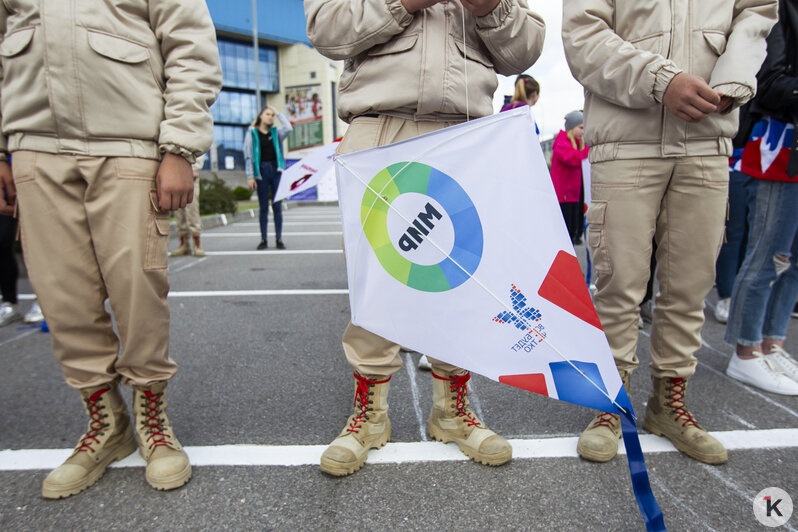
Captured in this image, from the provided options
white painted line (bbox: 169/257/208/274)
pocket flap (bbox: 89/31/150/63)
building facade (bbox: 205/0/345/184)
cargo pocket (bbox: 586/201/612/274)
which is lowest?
white painted line (bbox: 169/257/208/274)

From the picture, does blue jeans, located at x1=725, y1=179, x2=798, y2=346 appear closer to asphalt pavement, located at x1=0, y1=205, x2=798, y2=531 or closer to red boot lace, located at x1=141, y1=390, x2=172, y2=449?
asphalt pavement, located at x1=0, y1=205, x2=798, y2=531

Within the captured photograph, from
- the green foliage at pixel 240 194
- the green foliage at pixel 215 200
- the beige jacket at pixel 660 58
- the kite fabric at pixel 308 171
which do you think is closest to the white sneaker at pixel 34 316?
the kite fabric at pixel 308 171

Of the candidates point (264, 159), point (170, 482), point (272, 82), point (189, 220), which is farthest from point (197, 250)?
point (272, 82)

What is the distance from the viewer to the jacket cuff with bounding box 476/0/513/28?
5.43 feet

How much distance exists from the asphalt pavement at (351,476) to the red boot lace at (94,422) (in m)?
0.14

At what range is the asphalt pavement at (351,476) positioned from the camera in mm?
1604

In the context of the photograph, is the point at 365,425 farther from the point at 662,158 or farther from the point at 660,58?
the point at 660,58

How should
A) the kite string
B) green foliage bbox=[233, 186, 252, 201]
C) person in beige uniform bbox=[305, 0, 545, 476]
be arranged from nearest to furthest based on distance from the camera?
the kite string < person in beige uniform bbox=[305, 0, 545, 476] < green foliage bbox=[233, 186, 252, 201]

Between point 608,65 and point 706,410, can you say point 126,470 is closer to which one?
point 608,65

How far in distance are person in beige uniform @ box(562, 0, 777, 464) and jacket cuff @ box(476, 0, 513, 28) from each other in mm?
399

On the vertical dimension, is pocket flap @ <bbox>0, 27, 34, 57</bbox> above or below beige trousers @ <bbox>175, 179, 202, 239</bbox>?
above

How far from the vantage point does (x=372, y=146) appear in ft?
5.84

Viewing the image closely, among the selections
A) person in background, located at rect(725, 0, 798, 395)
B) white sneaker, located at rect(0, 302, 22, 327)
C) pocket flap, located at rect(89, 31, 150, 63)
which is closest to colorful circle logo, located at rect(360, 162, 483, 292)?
pocket flap, located at rect(89, 31, 150, 63)

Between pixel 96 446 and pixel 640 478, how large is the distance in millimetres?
1797
